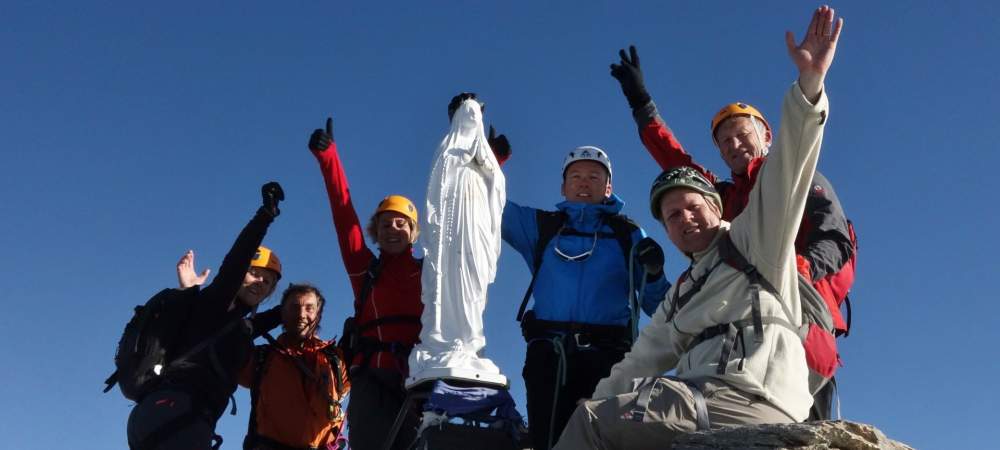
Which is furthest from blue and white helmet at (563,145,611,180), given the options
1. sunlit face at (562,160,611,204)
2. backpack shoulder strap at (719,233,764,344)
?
backpack shoulder strap at (719,233,764,344)

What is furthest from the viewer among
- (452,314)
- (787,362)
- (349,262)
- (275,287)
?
(275,287)

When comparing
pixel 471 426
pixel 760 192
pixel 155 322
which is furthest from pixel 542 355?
pixel 155 322

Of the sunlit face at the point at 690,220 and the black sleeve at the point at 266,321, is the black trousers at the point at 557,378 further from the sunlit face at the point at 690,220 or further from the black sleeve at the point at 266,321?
the black sleeve at the point at 266,321

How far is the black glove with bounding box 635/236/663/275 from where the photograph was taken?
23.1 feet

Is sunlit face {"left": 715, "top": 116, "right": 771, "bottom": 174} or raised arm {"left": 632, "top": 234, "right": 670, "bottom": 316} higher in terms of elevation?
sunlit face {"left": 715, "top": 116, "right": 771, "bottom": 174}

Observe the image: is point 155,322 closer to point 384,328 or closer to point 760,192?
point 384,328

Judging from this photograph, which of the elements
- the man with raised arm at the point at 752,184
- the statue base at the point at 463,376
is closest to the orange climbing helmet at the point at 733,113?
the man with raised arm at the point at 752,184

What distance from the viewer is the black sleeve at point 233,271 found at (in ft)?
29.3

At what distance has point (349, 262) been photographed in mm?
9102

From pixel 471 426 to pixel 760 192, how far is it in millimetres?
2365

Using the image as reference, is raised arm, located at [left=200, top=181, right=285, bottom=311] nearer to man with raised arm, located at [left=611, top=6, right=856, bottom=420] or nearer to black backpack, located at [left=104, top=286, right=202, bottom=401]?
black backpack, located at [left=104, top=286, right=202, bottom=401]

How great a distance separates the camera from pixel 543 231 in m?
7.76

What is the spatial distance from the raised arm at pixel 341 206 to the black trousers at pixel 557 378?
267 centimetres

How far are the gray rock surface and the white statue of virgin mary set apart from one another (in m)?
2.06
